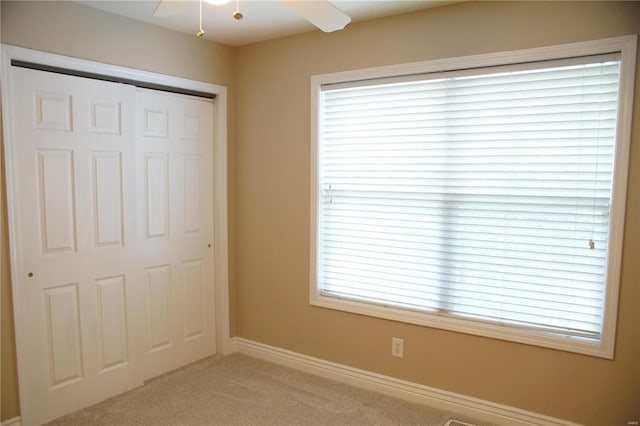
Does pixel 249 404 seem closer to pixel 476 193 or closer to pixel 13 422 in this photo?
pixel 13 422

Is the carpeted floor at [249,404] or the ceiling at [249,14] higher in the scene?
the ceiling at [249,14]

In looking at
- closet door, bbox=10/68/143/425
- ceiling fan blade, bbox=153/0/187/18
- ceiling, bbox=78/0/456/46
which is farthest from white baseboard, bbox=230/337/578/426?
ceiling fan blade, bbox=153/0/187/18

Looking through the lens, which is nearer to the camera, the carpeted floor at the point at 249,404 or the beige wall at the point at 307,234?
the beige wall at the point at 307,234

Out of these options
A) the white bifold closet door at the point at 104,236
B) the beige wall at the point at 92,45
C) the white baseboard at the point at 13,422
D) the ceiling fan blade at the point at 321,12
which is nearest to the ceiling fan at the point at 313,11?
the ceiling fan blade at the point at 321,12

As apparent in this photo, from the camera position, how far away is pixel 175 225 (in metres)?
3.30

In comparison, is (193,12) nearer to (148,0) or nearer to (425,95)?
(148,0)

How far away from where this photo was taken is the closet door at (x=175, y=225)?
10.2ft

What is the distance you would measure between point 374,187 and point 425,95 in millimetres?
669

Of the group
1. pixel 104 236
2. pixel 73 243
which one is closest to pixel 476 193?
pixel 104 236

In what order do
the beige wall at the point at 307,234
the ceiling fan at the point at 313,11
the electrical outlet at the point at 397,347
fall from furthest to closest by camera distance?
the electrical outlet at the point at 397,347, the beige wall at the point at 307,234, the ceiling fan at the point at 313,11

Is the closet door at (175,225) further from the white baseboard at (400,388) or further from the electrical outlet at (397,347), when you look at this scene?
the electrical outlet at (397,347)

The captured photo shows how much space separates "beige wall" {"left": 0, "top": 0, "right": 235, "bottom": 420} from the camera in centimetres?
240

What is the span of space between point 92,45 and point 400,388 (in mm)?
2906

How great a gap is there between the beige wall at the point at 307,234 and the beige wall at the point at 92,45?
34 centimetres
